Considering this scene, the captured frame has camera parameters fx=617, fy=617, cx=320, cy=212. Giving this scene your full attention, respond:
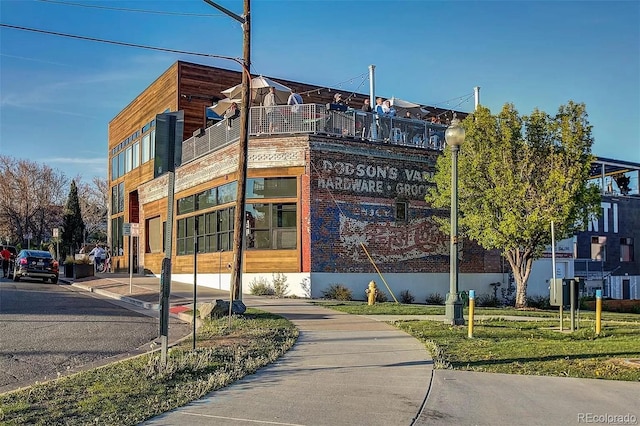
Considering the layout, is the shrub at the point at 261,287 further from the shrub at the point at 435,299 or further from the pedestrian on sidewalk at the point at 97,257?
the pedestrian on sidewalk at the point at 97,257

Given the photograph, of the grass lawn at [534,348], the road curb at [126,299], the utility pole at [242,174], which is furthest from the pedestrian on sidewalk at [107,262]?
the grass lawn at [534,348]

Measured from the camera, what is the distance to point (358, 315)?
15.3 metres

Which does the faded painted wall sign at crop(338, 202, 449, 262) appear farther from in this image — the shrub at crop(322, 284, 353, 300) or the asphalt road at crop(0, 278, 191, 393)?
the asphalt road at crop(0, 278, 191, 393)

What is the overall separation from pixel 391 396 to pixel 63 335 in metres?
7.29

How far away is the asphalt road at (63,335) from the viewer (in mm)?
8887

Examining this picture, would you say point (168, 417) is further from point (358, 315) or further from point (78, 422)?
point (358, 315)

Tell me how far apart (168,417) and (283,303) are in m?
12.3

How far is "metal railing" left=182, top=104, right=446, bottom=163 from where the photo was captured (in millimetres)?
22156

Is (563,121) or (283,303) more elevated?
(563,121)

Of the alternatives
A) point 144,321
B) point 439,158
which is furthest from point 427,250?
point 144,321

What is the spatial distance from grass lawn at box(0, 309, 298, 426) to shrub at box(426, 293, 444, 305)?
542 inches

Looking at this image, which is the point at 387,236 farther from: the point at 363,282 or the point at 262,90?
the point at 262,90

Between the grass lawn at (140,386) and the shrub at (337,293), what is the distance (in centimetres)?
A: 1055

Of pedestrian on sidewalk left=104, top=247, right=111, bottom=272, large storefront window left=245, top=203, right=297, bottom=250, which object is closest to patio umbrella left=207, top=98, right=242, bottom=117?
large storefront window left=245, top=203, right=297, bottom=250
